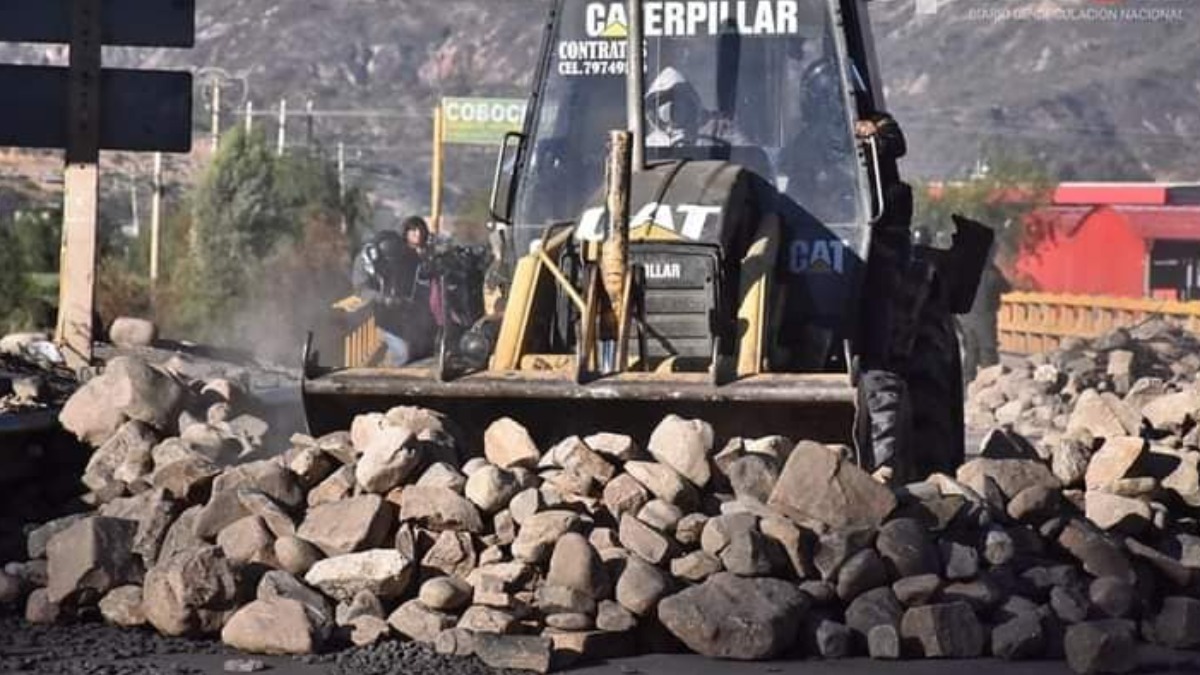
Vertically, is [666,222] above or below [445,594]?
above

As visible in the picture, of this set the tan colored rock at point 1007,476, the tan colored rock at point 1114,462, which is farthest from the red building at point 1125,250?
the tan colored rock at point 1007,476

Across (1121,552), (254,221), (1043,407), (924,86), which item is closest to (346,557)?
(1121,552)

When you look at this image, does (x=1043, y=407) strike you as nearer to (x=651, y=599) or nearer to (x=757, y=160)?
(x=757, y=160)

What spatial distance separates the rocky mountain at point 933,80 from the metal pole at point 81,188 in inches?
2021

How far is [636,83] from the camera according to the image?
1235cm

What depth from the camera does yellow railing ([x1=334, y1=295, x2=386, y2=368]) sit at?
21.9m

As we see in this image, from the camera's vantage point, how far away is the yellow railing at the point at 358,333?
21939 millimetres

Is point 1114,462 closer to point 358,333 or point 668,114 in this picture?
point 668,114

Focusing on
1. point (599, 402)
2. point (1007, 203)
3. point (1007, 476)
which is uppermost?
point (1007, 203)

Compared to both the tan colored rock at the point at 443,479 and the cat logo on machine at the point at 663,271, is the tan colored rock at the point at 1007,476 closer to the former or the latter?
the cat logo on machine at the point at 663,271

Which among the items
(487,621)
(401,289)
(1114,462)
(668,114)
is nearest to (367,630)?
(487,621)

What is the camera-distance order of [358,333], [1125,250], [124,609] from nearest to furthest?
[124,609] < [358,333] < [1125,250]

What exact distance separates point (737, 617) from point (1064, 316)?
27295 mm

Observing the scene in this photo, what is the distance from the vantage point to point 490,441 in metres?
11.0
